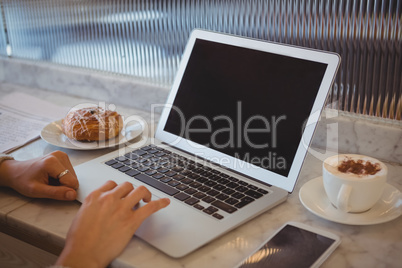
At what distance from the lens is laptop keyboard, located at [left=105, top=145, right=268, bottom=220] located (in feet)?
2.62

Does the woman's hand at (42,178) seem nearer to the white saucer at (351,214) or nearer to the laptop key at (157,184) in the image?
the laptop key at (157,184)

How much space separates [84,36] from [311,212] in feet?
3.28

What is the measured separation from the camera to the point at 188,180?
2.89ft

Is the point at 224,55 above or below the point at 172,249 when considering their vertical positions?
above

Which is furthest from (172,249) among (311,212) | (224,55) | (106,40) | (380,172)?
(106,40)

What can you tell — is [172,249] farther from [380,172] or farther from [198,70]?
[198,70]

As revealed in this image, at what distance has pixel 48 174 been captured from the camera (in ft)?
2.85

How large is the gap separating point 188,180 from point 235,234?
0.18 metres

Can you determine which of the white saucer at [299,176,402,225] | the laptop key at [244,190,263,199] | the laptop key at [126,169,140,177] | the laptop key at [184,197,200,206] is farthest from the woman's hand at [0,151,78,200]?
the white saucer at [299,176,402,225]

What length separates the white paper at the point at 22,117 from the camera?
114cm

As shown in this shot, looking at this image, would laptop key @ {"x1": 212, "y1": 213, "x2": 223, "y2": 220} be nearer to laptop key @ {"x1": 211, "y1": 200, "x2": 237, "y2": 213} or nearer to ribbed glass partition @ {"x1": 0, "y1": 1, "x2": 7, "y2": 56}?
laptop key @ {"x1": 211, "y1": 200, "x2": 237, "y2": 213}

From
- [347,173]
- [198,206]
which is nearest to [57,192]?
[198,206]

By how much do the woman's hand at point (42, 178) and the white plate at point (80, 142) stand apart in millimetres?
157

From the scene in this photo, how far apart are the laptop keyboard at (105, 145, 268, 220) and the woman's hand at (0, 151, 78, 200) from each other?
0.12 meters
